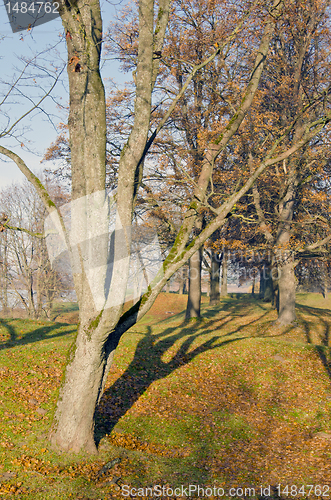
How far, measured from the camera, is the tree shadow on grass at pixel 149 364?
8.92 meters

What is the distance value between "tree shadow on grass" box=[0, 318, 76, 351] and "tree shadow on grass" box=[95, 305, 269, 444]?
3469 mm

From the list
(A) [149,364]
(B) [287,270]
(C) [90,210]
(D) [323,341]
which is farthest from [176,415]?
(B) [287,270]

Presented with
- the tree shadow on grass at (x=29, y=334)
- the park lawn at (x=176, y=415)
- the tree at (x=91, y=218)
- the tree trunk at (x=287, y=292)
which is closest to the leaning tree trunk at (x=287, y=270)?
the tree trunk at (x=287, y=292)

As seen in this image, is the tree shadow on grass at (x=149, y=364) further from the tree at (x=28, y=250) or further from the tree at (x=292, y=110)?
the tree at (x=28, y=250)

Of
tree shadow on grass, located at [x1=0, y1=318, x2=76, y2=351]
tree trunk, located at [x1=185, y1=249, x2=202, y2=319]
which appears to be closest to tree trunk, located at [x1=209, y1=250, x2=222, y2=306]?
tree trunk, located at [x1=185, y1=249, x2=202, y2=319]

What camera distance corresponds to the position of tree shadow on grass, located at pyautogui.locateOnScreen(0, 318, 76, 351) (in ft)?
42.9

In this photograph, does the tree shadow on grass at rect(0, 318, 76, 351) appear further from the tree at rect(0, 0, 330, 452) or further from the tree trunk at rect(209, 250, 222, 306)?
the tree trunk at rect(209, 250, 222, 306)

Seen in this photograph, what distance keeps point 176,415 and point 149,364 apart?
2.92 metres

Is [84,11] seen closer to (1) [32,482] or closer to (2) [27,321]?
(1) [32,482]

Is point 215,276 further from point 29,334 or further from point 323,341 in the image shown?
point 29,334

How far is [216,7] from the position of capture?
17.8 m

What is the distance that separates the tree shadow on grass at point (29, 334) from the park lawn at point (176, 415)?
0.04m

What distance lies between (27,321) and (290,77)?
17.5 m

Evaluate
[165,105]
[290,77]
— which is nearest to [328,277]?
[290,77]
